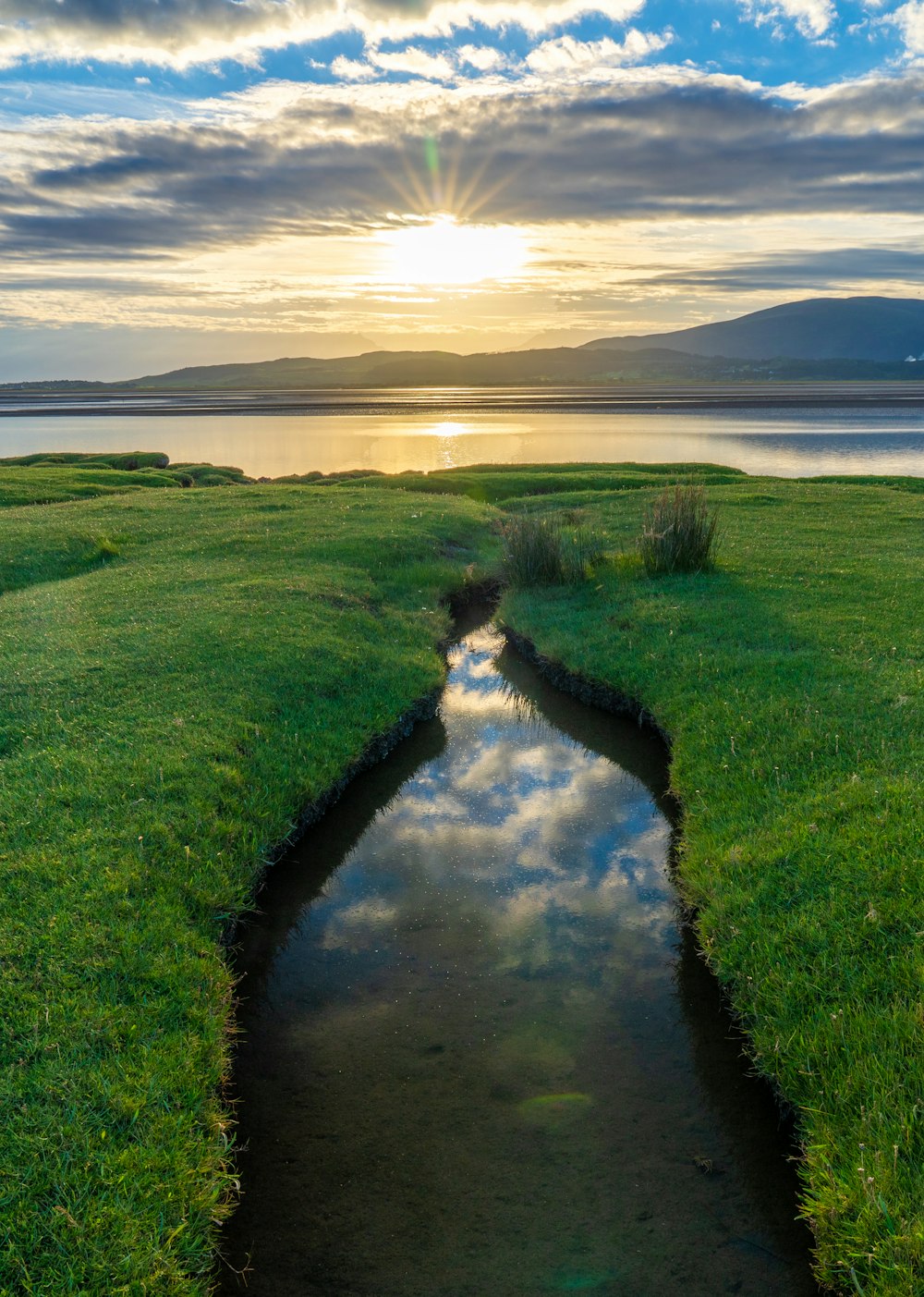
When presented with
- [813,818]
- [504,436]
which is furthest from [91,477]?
[504,436]

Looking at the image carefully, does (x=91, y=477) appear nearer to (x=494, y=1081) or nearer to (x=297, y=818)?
(x=297, y=818)

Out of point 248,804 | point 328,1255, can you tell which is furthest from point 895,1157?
point 248,804

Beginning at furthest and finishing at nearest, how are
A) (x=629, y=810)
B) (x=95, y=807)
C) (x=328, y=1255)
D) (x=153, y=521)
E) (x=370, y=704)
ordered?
(x=153, y=521), (x=370, y=704), (x=629, y=810), (x=95, y=807), (x=328, y=1255)

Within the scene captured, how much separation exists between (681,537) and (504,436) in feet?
235

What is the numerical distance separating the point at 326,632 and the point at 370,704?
117 inches

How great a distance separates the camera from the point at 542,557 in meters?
21.8

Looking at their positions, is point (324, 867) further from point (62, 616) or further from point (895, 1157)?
point (62, 616)

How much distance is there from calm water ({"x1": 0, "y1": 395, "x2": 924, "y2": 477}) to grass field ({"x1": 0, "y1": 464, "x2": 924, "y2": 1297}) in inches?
1786

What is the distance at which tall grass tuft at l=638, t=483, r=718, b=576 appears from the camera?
2081 cm

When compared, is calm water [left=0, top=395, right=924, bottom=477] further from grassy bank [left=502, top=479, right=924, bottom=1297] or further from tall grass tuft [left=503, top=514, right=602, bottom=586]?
grassy bank [left=502, top=479, right=924, bottom=1297]

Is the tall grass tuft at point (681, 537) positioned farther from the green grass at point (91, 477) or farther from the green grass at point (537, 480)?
the green grass at point (91, 477)

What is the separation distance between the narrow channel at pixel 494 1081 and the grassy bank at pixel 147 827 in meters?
0.68

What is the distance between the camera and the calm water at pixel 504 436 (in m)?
68.6

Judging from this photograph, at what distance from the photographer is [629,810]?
12.0 meters
